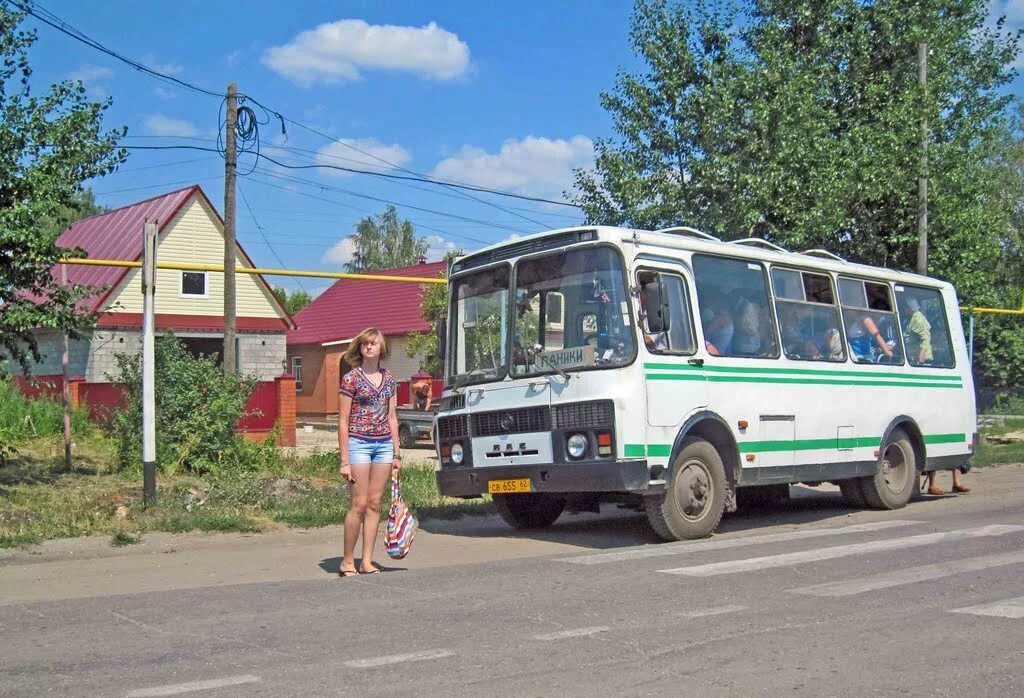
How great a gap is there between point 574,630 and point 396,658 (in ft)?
3.83

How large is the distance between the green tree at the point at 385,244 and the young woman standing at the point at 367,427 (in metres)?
75.9

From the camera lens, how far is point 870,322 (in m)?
13.9

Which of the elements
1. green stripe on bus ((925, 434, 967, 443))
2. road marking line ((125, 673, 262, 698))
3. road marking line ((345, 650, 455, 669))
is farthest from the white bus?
road marking line ((125, 673, 262, 698))

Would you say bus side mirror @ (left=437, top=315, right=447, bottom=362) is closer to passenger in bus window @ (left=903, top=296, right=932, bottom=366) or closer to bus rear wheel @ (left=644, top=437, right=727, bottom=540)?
bus rear wheel @ (left=644, top=437, right=727, bottom=540)

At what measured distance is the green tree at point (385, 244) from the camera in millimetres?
84812

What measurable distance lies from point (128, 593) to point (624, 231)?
17.1 feet

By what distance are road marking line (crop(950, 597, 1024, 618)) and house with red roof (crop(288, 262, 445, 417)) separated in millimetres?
37792

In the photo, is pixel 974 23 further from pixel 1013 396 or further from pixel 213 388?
pixel 1013 396

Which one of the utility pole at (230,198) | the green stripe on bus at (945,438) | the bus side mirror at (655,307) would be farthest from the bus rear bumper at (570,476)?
the utility pole at (230,198)

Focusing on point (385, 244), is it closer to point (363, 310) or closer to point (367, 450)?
point (363, 310)

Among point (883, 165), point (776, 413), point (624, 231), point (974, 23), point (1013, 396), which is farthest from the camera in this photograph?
point (1013, 396)

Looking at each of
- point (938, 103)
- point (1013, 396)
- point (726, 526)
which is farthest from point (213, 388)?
point (1013, 396)

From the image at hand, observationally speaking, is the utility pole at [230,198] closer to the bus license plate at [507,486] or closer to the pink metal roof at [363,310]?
the bus license plate at [507,486]

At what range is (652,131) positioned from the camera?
73.6ft
